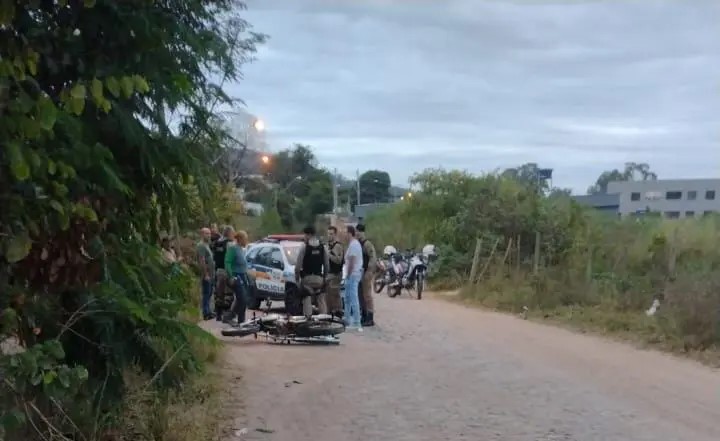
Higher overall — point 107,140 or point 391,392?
point 107,140

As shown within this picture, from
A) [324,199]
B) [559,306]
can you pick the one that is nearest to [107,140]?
[559,306]

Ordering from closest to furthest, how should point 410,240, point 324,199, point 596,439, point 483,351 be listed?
point 596,439 < point 483,351 < point 410,240 < point 324,199

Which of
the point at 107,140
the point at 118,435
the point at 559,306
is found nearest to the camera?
the point at 107,140

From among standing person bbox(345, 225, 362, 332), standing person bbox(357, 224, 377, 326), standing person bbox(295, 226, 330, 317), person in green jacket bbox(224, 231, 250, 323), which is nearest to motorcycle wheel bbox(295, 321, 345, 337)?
standing person bbox(295, 226, 330, 317)

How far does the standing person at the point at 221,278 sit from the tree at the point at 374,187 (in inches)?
3215

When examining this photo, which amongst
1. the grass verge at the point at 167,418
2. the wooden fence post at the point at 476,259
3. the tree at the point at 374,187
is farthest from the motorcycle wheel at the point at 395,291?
the tree at the point at 374,187

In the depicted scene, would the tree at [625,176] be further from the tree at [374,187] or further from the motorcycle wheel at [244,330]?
the motorcycle wheel at [244,330]

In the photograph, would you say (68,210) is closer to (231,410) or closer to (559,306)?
(231,410)

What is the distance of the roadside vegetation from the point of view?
13952 millimetres

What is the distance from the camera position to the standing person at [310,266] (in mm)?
15000

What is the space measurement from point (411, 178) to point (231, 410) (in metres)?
38.8

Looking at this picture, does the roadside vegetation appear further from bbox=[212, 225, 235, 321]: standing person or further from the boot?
bbox=[212, 225, 235, 321]: standing person

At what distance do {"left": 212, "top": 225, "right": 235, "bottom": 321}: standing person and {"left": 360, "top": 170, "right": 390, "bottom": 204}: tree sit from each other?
81.7 m

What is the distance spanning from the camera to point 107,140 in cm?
587
